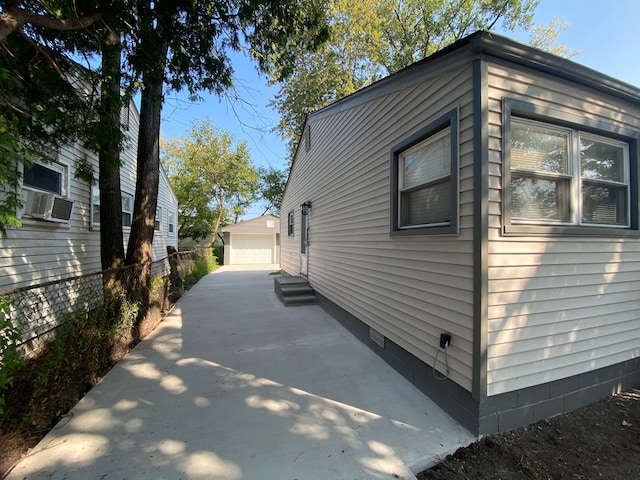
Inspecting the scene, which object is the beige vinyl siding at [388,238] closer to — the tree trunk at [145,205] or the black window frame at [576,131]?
the black window frame at [576,131]

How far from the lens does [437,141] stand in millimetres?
2936

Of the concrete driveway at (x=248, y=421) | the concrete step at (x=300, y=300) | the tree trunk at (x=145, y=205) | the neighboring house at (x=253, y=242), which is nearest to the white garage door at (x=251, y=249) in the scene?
the neighboring house at (x=253, y=242)

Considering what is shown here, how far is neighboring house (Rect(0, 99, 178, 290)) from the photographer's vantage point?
3.90 meters

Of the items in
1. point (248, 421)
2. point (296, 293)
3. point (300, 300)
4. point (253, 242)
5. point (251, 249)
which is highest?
point (253, 242)

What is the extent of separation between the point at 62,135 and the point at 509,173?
5.09 meters

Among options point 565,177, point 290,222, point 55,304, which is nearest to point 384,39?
point 290,222

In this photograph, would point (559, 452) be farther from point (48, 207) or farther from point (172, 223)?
point (172, 223)

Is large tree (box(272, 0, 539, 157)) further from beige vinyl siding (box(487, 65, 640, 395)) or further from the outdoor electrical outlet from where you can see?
the outdoor electrical outlet

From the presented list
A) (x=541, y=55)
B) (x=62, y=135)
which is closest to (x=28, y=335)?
(x=62, y=135)

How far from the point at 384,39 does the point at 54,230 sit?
52.9 ft

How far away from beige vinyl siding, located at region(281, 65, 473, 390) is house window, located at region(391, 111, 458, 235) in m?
0.09

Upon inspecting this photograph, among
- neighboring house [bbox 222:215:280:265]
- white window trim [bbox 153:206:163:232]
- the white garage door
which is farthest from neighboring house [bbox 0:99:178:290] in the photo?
the white garage door

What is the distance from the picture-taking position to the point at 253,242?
63.8 feet

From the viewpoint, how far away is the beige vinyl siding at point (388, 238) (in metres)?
2.48
